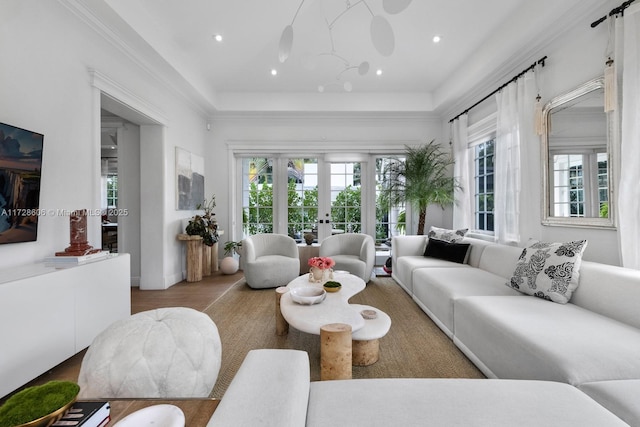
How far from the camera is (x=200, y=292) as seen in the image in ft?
12.8

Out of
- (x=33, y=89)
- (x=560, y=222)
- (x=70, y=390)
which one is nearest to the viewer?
(x=70, y=390)

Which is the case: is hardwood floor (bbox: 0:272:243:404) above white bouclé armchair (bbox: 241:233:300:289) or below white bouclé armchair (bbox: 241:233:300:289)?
below

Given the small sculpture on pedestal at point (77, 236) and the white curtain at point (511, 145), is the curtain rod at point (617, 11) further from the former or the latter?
the small sculpture on pedestal at point (77, 236)

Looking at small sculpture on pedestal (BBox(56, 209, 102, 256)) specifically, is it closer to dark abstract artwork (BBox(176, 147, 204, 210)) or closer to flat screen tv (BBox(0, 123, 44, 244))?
flat screen tv (BBox(0, 123, 44, 244))

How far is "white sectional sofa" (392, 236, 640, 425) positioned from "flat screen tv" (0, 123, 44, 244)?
3136mm

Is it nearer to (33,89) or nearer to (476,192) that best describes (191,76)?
(33,89)

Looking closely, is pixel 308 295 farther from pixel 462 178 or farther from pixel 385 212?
pixel 385 212

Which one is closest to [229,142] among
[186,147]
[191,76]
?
[186,147]

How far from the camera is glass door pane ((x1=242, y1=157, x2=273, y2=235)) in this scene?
5648mm

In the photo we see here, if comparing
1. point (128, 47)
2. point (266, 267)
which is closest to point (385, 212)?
point (266, 267)

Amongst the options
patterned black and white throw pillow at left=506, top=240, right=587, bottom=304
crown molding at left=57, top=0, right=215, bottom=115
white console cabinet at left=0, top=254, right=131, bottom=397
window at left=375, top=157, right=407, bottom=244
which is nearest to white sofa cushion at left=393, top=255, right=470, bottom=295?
patterned black and white throw pillow at left=506, top=240, right=587, bottom=304

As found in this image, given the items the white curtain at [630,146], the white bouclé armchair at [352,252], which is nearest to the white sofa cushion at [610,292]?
the white curtain at [630,146]

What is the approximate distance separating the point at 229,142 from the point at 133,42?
242 cm

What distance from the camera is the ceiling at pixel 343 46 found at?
2920 mm
